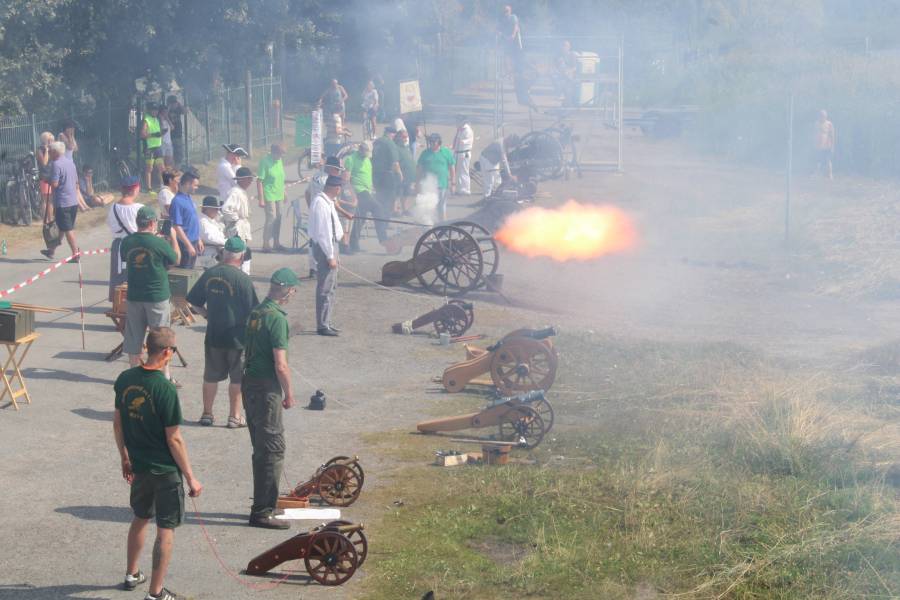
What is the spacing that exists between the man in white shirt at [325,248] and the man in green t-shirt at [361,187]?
4.66 meters

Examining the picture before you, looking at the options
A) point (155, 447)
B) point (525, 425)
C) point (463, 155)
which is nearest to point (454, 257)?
point (525, 425)

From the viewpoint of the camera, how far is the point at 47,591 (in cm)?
618

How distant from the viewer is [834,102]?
100.0 ft

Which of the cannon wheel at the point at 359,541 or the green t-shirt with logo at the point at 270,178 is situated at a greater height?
the green t-shirt with logo at the point at 270,178

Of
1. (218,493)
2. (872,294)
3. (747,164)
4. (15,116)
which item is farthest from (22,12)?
(747,164)

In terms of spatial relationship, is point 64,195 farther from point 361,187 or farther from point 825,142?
point 825,142

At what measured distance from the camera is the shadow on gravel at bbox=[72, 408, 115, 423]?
9500 millimetres

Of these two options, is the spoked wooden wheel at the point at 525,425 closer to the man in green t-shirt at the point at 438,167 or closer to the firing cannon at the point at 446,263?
the firing cannon at the point at 446,263

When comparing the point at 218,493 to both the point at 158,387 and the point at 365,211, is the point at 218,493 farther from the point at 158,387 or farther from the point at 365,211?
the point at 365,211

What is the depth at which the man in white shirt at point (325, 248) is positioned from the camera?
12.4m

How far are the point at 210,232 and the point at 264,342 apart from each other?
220 inches

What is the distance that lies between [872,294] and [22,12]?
14.7 m

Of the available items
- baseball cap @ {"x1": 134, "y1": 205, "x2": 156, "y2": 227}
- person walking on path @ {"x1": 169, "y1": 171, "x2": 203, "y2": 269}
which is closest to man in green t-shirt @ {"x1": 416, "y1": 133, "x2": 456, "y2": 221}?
person walking on path @ {"x1": 169, "y1": 171, "x2": 203, "y2": 269}

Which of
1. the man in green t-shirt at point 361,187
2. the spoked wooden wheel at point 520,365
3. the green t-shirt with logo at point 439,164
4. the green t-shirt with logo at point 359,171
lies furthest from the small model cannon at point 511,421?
the green t-shirt with logo at point 439,164
